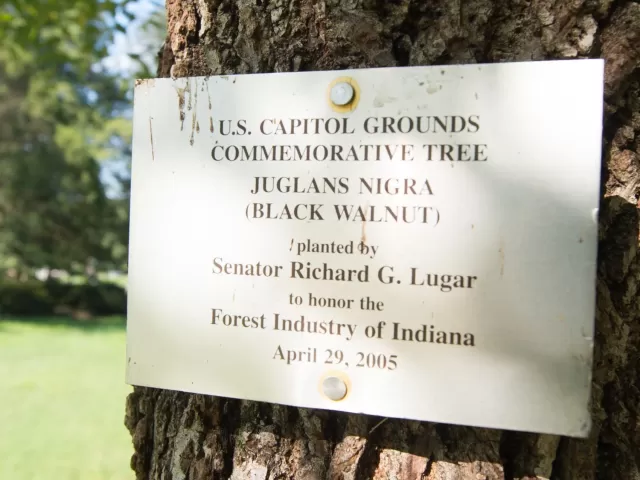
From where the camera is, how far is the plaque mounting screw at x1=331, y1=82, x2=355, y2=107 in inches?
42.4

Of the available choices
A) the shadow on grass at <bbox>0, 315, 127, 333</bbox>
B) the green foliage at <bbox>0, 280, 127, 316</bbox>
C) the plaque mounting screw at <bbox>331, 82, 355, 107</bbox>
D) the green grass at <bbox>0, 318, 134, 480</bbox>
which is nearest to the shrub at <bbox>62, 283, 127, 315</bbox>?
the green foliage at <bbox>0, 280, 127, 316</bbox>

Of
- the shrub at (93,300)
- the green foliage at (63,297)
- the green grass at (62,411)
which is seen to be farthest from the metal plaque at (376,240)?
the shrub at (93,300)

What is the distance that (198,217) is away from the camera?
1.16m

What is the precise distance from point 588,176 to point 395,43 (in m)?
0.49

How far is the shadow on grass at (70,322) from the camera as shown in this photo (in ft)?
42.0

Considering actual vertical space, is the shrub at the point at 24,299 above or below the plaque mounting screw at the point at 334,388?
below

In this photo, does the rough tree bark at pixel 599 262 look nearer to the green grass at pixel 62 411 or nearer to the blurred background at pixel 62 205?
the green grass at pixel 62 411

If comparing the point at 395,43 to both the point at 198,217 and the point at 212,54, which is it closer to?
the point at 212,54

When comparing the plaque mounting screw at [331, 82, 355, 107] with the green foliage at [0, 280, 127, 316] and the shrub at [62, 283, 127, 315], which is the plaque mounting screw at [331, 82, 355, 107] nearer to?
the green foliage at [0, 280, 127, 316]

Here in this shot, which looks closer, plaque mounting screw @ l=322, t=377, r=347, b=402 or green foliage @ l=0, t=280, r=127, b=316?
plaque mounting screw @ l=322, t=377, r=347, b=402

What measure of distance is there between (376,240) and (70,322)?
570 inches

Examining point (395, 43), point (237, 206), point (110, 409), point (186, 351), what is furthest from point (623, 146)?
point (110, 409)

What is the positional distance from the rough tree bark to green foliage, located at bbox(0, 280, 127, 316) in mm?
16488

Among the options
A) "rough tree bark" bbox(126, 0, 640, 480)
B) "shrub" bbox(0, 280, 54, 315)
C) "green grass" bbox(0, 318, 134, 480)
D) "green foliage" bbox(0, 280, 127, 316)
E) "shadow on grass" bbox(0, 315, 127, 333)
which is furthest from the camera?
"green foliage" bbox(0, 280, 127, 316)
